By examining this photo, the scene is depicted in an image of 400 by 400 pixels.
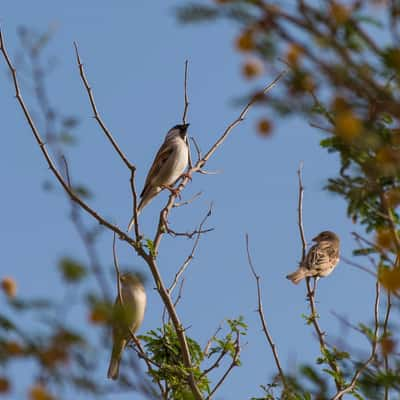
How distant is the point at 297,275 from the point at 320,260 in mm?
853

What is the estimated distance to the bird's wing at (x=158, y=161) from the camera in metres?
10.6

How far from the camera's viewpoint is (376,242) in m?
3.02

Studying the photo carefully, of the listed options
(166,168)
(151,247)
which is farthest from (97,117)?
(166,168)

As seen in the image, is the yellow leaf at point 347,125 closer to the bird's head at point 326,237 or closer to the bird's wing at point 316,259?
the bird's wing at point 316,259

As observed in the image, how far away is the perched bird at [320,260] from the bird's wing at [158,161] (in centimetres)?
230

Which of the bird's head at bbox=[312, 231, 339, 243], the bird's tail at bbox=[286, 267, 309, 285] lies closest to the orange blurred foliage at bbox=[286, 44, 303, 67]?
the bird's tail at bbox=[286, 267, 309, 285]

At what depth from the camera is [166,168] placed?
10.7 metres

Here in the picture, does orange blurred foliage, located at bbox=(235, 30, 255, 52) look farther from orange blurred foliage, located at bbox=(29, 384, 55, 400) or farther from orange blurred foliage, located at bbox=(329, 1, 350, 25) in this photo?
orange blurred foliage, located at bbox=(29, 384, 55, 400)

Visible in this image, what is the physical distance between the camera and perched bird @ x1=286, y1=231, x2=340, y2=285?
8.57 m

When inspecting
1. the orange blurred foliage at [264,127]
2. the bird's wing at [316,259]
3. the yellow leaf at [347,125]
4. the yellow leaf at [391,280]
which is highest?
the bird's wing at [316,259]

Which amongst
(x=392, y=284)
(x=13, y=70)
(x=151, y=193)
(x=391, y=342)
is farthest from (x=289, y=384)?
(x=151, y=193)

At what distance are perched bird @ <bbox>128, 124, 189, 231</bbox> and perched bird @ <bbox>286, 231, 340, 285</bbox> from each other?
81.8 inches

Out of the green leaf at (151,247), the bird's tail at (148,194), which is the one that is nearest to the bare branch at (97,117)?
the green leaf at (151,247)

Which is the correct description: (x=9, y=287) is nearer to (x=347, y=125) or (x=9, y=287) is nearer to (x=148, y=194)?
(x=347, y=125)
